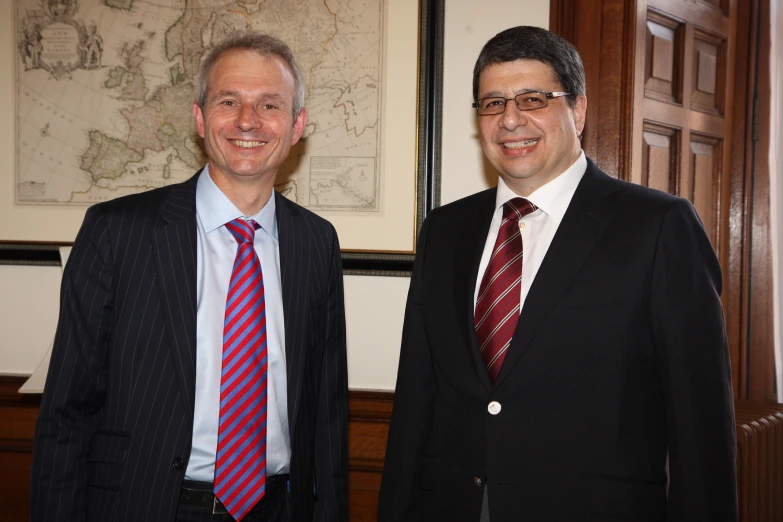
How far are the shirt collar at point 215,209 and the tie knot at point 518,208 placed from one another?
0.65 metres

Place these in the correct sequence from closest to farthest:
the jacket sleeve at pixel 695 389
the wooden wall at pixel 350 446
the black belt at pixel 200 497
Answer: the jacket sleeve at pixel 695 389 < the black belt at pixel 200 497 < the wooden wall at pixel 350 446

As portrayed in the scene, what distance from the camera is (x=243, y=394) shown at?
1.67 metres

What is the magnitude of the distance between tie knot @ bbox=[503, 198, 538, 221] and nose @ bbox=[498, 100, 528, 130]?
0.63 ft

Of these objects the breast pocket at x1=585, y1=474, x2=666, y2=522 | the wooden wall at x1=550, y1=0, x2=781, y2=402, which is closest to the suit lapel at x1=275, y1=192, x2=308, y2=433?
the breast pocket at x1=585, y1=474, x2=666, y2=522

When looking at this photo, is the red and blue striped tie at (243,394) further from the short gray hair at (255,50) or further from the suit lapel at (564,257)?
the suit lapel at (564,257)

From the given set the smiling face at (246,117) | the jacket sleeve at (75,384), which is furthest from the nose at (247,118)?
the jacket sleeve at (75,384)

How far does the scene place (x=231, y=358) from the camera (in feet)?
5.50

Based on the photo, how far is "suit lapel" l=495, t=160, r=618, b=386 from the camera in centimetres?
161

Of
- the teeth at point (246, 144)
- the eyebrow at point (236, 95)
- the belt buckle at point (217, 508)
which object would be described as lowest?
the belt buckle at point (217, 508)

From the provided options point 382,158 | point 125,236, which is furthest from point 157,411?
point 382,158

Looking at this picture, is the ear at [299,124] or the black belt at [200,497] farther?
the ear at [299,124]

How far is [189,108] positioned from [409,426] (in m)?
1.67

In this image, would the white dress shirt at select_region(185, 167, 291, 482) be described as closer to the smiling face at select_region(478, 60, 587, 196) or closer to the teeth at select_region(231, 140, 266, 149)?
the teeth at select_region(231, 140, 266, 149)

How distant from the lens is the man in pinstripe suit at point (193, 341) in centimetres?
161
